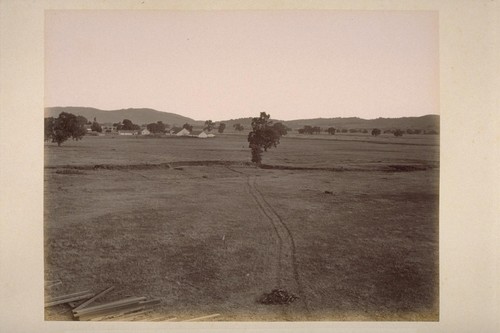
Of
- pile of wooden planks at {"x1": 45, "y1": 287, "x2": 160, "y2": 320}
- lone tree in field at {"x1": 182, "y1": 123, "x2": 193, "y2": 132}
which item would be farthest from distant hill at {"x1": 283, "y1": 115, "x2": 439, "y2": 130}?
pile of wooden planks at {"x1": 45, "y1": 287, "x2": 160, "y2": 320}

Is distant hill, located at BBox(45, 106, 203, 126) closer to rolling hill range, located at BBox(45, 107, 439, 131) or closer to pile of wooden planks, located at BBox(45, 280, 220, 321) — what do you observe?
rolling hill range, located at BBox(45, 107, 439, 131)

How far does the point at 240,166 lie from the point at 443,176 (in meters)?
2.18

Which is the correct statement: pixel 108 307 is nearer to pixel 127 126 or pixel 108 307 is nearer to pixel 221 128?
pixel 127 126

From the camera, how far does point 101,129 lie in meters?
4.82

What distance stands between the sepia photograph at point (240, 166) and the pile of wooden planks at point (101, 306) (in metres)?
0.01

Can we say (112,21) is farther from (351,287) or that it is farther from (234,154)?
(351,287)

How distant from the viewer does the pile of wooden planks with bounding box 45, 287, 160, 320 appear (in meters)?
4.63

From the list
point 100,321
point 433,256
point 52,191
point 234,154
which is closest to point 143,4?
point 234,154

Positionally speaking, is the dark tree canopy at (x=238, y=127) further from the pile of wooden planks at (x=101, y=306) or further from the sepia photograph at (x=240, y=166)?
the pile of wooden planks at (x=101, y=306)

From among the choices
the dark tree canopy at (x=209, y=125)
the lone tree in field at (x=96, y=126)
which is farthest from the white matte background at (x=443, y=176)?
the dark tree canopy at (x=209, y=125)

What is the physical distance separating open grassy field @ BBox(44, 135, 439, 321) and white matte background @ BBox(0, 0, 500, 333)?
0.43ft

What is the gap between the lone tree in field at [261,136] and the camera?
4.86m

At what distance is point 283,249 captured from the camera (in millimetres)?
4762

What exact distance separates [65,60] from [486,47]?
4486mm
